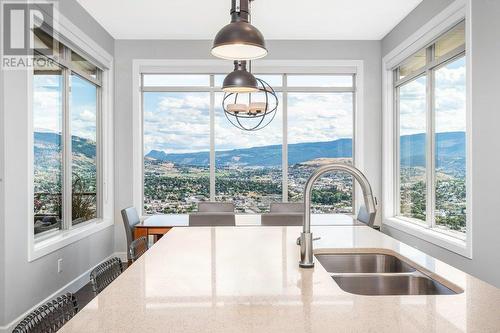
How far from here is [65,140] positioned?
403 centimetres

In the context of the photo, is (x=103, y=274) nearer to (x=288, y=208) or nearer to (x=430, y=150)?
(x=288, y=208)

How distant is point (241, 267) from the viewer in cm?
157

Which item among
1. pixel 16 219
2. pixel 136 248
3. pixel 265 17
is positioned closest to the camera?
pixel 136 248

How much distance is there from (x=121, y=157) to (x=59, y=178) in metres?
1.49

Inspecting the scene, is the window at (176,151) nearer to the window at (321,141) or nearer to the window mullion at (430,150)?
the window at (321,141)

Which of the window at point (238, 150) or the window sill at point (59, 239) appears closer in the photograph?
the window sill at point (59, 239)

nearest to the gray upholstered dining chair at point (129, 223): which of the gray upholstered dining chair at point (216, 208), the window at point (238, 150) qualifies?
the gray upholstered dining chair at point (216, 208)

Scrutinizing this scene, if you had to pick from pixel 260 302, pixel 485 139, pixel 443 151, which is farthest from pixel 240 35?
pixel 443 151

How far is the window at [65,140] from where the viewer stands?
11.5 ft

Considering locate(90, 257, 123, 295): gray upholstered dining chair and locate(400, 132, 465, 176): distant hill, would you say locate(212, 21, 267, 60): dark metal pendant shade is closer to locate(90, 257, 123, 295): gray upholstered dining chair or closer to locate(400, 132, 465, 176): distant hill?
locate(90, 257, 123, 295): gray upholstered dining chair

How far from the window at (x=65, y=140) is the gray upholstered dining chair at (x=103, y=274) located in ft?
6.60

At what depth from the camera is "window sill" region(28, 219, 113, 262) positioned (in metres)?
3.24

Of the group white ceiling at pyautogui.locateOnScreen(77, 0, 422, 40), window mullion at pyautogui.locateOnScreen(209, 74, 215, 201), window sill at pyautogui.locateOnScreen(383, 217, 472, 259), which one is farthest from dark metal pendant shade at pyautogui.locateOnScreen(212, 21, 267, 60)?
window mullion at pyautogui.locateOnScreen(209, 74, 215, 201)

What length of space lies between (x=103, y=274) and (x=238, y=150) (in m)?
4.10
